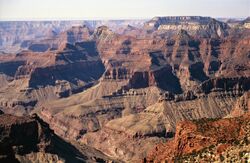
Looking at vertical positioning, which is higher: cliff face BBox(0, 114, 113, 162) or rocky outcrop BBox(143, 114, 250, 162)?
rocky outcrop BBox(143, 114, 250, 162)

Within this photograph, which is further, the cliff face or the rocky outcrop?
the cliff face

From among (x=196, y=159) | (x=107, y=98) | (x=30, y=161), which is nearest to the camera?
(x=196, y=159)

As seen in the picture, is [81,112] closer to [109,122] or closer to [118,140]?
[109,122]

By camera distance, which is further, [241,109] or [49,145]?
[241,109]

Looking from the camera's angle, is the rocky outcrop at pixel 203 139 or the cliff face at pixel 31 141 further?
the cliff face at pixel 31 141

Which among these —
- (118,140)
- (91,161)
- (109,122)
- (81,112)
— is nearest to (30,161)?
(91,161)

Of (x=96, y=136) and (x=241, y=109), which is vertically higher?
(x=241, y=109)

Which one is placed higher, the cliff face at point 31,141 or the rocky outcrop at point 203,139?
the rocky outcrop at point 203,139

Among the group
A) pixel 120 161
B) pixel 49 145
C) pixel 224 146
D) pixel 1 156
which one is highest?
pixel 224 146

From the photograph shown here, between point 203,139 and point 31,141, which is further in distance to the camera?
point 31,141

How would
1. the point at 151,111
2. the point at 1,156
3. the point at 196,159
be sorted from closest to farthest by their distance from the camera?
the point at 196,159
the point at 1,156
the point at 151,111

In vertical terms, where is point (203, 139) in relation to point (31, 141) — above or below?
above
